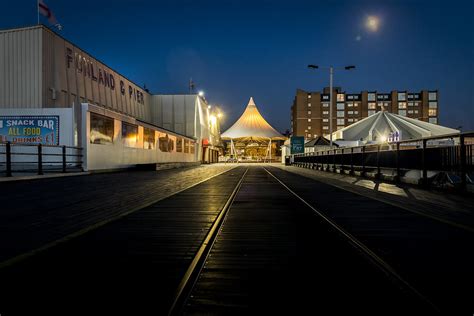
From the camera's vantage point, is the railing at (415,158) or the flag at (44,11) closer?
the railing at (415,158)

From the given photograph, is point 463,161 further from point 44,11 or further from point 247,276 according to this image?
point 44,11

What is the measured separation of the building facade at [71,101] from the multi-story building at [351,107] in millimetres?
105489

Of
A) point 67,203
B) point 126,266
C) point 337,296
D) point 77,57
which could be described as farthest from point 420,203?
point 77,57

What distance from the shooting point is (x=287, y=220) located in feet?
19.6

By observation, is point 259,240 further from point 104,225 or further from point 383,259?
point 104,225

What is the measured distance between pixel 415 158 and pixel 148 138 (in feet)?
75.1

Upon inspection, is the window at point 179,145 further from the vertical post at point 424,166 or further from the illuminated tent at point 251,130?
the illuminated tent at point 251,130

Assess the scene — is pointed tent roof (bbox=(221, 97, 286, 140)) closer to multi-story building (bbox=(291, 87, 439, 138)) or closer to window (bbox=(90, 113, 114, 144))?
multi-story building (bbox=(291, 87, 439, 138))

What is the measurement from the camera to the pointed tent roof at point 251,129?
282 feet

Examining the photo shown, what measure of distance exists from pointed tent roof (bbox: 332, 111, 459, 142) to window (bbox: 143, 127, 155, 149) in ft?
103

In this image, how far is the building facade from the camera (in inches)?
816

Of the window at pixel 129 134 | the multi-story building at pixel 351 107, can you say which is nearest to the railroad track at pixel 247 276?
the window at pixel 129 134

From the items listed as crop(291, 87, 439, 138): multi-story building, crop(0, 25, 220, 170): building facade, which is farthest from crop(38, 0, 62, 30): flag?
crop(291, 87, 439, 138): multi-story building

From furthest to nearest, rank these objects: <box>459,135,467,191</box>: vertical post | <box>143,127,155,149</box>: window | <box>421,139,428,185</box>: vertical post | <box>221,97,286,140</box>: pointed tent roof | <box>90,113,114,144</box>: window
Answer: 1. <box>221,97,286,140</box>: pointed tent roof
2. <box>143,127,155,149</box>: window
3. <box>90,113,114,144</box>: window
4. <box>421,139,428,185</box>: vertical post
5. <box>459,135,467,191</box>: vertical post
